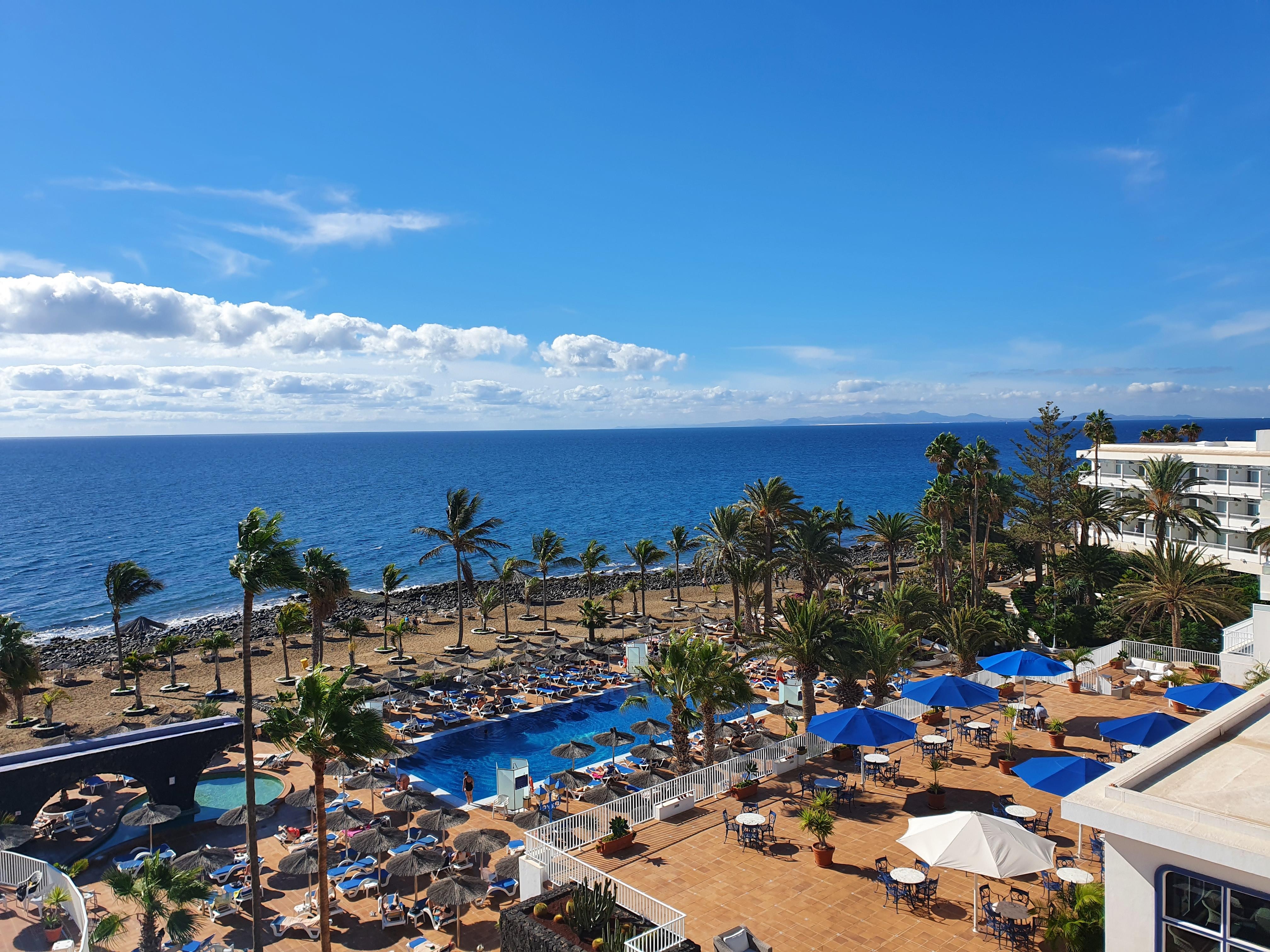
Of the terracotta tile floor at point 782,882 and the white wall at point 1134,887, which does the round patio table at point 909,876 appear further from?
the white wall at point 1134,887

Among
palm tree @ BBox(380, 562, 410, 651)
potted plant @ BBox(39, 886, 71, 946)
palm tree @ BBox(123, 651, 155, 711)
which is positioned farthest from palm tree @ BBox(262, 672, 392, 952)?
palm tree @ BBox(380, 562, 410, 651)

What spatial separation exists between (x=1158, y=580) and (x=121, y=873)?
36335mm

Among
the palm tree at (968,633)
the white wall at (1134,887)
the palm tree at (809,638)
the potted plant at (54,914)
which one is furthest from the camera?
the palm tree at (968,633)

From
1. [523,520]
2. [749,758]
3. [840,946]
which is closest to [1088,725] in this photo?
[749,758]

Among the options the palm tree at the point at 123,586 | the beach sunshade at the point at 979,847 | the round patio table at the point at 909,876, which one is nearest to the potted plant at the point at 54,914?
the round patio table at the point at 909,876

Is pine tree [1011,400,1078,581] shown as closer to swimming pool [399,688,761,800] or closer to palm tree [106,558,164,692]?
swimming pool [399,688,761,800]

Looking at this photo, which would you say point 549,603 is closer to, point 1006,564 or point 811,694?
point 1006,564

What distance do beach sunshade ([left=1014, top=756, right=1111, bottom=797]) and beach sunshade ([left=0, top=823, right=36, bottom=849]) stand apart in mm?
24905

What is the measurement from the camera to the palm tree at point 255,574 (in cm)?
1562

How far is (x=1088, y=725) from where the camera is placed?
24.1m

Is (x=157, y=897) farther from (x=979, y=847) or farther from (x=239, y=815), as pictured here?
(x=979, y=847)

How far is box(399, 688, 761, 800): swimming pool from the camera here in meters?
27.5

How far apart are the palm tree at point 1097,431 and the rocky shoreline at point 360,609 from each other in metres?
18.1

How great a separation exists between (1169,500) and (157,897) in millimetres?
44833
